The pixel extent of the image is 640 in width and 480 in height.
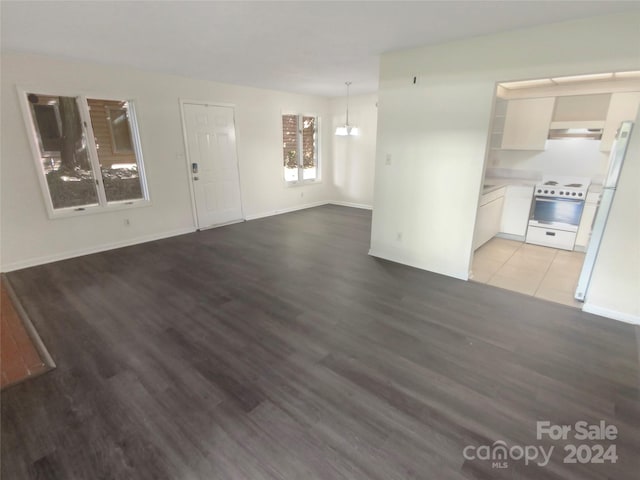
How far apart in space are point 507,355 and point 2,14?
196 inches

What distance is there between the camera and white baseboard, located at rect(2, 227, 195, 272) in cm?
412

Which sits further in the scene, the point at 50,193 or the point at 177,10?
the point at 50,193

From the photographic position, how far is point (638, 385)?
86.4 inches

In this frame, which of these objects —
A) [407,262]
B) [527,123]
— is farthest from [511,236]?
[407,262]

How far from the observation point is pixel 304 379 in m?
2.23

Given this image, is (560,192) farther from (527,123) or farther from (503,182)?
(527,123)

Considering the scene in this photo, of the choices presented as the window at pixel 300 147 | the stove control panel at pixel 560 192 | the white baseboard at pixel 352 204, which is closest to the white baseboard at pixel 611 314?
the stove control panel at pixel 560 192

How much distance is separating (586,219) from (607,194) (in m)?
2.00

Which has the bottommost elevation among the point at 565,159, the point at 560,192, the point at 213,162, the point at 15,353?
the point at 15,353

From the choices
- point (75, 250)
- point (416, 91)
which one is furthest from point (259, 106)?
point (75, 250)

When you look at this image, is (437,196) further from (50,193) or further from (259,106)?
(50,193)

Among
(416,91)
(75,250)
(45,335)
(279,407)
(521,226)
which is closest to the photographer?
(279,407)

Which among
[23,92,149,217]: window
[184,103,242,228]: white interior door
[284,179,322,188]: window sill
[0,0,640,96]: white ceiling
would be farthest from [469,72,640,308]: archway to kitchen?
[23,92,149,217]: window

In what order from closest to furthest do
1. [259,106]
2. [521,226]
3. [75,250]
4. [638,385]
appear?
1. [638,385]
2. [75,250]
3. [521,226]
4. [259,106]
